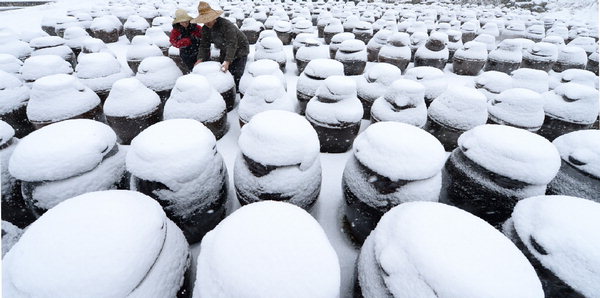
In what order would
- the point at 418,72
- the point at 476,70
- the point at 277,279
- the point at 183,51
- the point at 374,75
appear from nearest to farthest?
the point at 277,279 < the point at 374,75 < the point at 418,72 < the point at 183,51 < the point at 476,70

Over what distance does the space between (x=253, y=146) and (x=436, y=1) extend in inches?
917

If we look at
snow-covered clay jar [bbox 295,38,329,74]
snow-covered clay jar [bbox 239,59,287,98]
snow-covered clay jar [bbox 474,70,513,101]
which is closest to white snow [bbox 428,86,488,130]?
snow-covered clay jar [bbox 474,70,513,101]

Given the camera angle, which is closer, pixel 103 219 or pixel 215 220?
pixel 103 219

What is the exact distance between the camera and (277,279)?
1.55 meters

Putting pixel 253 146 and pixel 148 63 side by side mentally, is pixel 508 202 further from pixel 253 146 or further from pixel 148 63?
pixel 148 63

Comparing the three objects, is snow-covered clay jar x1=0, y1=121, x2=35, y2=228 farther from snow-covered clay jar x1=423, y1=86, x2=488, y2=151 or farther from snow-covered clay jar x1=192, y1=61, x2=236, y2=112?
snow-covered clay jar x1=423, y1=86, x2=488, y2=151

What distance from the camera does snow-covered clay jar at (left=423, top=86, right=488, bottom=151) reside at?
161 inches

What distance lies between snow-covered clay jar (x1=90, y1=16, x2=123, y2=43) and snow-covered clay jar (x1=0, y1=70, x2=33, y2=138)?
668 cm

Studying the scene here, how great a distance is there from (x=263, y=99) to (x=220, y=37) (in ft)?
6.60

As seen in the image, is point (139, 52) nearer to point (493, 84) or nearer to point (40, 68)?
point (40, 68)

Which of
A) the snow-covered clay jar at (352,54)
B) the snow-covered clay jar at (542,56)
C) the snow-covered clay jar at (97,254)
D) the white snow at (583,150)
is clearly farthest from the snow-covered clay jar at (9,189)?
the snow-covered clay jar at (542,56)

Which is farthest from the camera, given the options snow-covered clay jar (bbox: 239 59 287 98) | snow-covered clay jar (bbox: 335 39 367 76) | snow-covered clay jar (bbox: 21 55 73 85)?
snow-covered clay jar (bbox: 335 39 367 76)

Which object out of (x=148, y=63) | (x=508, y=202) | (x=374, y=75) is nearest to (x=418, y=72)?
(x=374, y=75)

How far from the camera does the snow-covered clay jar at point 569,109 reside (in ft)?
14.7
